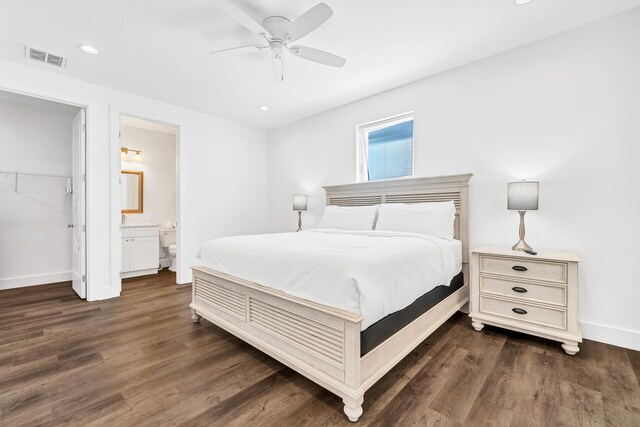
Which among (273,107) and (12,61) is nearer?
(12,61)

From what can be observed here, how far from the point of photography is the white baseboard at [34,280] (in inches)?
157

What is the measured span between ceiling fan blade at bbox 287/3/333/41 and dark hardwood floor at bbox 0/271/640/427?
2.43 metres

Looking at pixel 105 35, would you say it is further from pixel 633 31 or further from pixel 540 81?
pixel 633 31

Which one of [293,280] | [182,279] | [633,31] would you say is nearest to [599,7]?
[633,31]

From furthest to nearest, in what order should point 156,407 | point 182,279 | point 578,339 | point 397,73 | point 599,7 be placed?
point 182,279, point 397,73, point 599,7, point 578,339, point 156,407

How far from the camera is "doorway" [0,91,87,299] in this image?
13.0 feet

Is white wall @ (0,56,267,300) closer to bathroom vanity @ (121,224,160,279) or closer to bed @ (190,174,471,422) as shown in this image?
bathroom vanity @ (121,224,160,279)

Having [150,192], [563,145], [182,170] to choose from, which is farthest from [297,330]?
[150,192]

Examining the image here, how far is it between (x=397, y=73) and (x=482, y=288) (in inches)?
97.4

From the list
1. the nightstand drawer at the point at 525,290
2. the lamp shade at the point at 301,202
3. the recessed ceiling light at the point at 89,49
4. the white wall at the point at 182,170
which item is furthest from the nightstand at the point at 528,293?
the recessed ceiling light at the point at 89,49

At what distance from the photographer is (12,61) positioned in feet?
9.91

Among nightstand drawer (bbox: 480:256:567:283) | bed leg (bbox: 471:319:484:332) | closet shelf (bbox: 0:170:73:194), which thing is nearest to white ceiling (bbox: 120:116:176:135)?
closet shelf (bbox: 0:170:73:194)

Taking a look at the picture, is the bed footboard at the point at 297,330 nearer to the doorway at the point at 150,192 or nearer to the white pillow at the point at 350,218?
the white pillow at the point at 350,218

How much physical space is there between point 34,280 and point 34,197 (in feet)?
4.05
